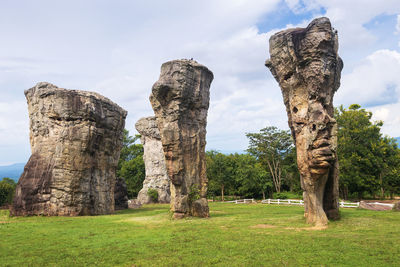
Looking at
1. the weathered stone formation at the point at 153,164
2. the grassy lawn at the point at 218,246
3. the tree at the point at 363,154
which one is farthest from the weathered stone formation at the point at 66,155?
the tree at the point at 363,154

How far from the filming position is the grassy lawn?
339 inches

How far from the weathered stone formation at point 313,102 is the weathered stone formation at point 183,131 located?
644 cm

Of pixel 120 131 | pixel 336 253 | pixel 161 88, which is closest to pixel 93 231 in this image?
pixel 161 88

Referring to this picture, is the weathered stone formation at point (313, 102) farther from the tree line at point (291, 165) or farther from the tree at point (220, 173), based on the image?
the tree at point (220, 173)

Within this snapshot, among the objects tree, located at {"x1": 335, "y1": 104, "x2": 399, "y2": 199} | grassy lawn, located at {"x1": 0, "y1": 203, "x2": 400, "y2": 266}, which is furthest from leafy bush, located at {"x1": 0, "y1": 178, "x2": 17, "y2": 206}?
tree, located at {"x1": 335, "y1": 104, "x2": 399, "y2": 199}

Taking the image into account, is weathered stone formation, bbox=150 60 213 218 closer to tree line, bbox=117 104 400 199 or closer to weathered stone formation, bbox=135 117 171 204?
A: tree line, bbox=117 104 400 199

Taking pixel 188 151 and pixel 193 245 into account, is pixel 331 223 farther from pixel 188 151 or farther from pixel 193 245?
pixel 188 151

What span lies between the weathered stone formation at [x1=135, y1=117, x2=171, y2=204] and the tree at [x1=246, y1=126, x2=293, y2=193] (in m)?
16.1

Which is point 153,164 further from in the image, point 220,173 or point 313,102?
point 313,102

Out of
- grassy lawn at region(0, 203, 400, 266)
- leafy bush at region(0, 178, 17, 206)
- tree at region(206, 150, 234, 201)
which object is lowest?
grassy lawn at region(0, 203, 400, 266)

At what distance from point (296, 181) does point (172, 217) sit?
3343 cm

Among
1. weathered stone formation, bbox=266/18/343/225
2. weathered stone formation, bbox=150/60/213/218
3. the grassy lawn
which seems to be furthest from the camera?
weathered stone formation, bbox=150/60/213/218

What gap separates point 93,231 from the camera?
15.0m

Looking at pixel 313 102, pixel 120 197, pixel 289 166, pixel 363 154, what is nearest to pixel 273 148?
pixel 289 166
